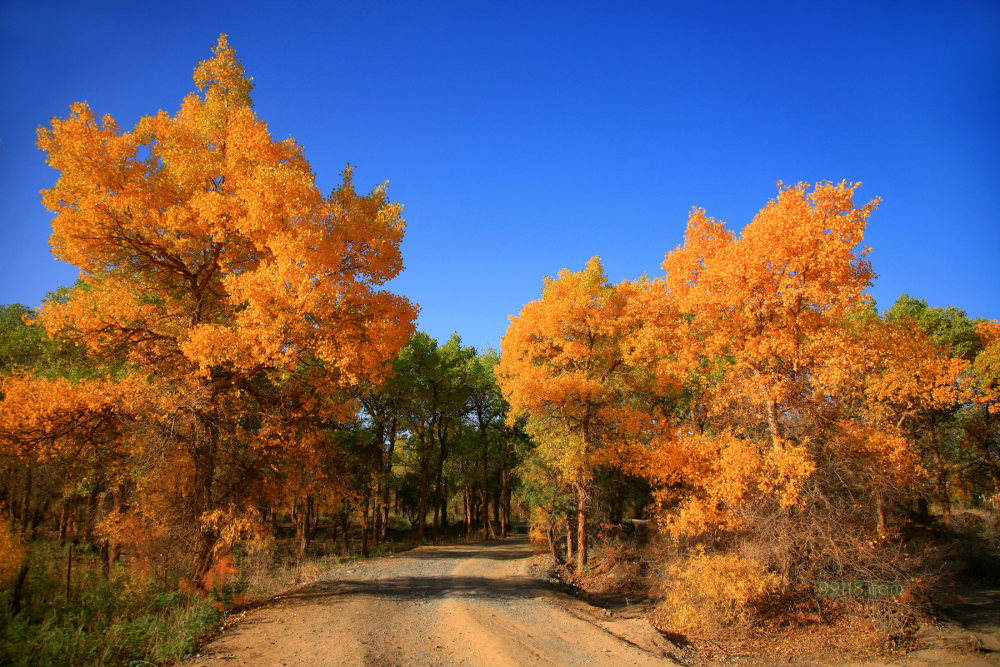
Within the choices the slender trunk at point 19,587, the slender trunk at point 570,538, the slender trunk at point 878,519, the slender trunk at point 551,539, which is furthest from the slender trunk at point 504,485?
the slender trunk at point 19,587

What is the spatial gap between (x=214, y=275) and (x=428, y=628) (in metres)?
9.05

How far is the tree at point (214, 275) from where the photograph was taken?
920 centimetres

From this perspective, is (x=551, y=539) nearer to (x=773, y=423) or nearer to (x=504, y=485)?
(x=773, y=423)

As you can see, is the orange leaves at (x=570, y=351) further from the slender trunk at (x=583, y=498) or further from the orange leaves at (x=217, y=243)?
the orange leaves at (x=217, y=243)

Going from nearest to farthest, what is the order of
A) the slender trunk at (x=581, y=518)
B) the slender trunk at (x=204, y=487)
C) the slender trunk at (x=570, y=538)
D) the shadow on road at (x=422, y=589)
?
the slender trunk at (x=204, y=487), the shadow on road at (x=422, y=589), the slender trunk at (x=581, y=518), the slender trunk at (x=570, y=538)

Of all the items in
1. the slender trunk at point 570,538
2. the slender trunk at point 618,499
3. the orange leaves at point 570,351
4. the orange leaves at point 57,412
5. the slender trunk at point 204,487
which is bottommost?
the slender trunk at point 570,538

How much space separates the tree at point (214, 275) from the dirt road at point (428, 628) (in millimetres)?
2513

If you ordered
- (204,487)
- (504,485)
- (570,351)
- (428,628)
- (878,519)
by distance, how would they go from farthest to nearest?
(504,485)
(570,351)
(878,519)
(204,487)
(428,628)

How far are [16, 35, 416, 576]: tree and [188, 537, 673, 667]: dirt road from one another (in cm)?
251

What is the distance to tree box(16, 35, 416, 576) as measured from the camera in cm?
920

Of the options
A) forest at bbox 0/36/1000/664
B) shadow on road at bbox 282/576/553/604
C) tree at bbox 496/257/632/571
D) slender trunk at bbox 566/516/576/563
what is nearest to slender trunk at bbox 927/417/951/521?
forest at bbox 0/36/1000/664

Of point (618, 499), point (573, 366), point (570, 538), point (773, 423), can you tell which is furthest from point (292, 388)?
point (618, 499)

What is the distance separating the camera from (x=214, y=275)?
11.0 metres

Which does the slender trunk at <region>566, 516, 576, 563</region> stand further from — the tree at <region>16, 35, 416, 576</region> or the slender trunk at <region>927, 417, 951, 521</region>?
the slender trunk at <region>927, 417, 951, 521</region>
